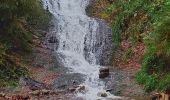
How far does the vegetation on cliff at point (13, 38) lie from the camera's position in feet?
60.9

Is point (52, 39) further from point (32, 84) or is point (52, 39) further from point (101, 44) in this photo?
point (32, 84)

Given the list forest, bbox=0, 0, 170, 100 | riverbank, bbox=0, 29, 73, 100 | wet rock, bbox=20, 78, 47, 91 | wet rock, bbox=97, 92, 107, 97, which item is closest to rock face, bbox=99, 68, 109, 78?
forest, bbox=0, 0, 170, 100

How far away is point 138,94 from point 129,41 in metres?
6.97

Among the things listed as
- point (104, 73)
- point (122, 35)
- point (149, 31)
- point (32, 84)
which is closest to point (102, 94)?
point (104, 73)

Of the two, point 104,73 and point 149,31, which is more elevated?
point 149,31

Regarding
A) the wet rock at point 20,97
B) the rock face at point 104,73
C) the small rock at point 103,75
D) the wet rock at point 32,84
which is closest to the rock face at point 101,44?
the rock face at point 104,73

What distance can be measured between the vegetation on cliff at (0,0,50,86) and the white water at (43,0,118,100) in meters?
2.70

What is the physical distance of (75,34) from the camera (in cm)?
2567

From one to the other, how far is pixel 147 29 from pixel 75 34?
4.64 meters

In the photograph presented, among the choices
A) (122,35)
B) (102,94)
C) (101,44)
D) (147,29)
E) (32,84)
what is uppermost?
(147,29)

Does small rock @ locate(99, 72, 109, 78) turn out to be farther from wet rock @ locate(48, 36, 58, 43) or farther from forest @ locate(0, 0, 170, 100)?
wet rock @ locate(48, 36, 58, 43)

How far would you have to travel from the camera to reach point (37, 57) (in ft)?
72.6

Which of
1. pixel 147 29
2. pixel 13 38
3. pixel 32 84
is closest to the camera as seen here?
pixel 32 84

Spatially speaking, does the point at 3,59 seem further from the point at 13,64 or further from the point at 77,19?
the point at 77,19
